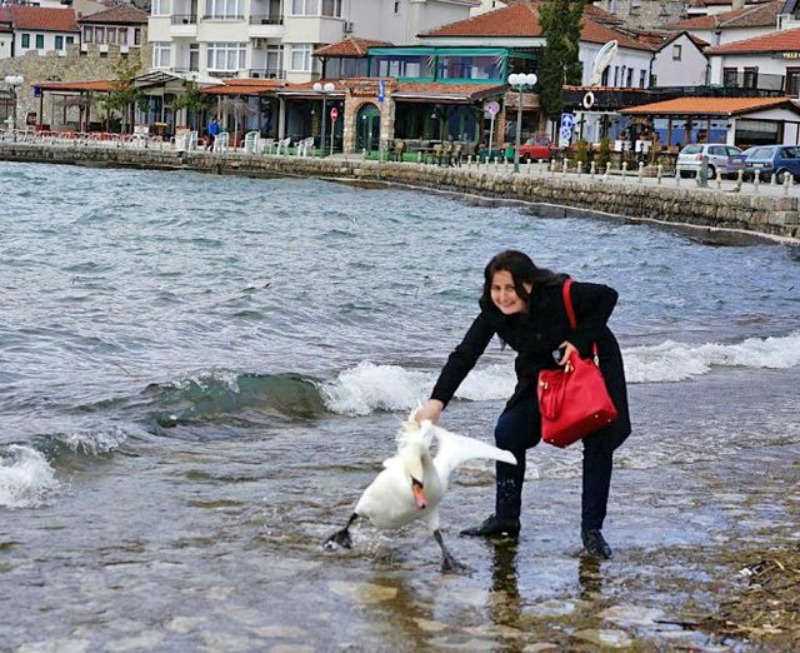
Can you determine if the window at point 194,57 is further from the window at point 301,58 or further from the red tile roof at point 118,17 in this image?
the red tile roof at point 118,17

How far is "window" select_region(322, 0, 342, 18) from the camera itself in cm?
7244

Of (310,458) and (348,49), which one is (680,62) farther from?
(310,458)

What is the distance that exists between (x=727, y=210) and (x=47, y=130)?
153 feet

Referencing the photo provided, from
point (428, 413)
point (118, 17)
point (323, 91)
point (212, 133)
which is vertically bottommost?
point (428, 413)

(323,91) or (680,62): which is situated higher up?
(680,62)

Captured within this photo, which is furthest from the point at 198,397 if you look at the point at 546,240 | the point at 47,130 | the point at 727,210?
the point at 47,130

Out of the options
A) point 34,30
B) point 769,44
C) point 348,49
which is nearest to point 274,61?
point 348,49

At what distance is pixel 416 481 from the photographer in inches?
227

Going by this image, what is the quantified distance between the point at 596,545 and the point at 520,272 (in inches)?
51.1

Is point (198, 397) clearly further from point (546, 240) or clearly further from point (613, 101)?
point (613, 101)

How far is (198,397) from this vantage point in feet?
36.1

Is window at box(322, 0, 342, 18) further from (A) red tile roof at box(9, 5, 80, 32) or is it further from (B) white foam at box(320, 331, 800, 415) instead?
(B) white foam at box(320, 331, 800, 415)

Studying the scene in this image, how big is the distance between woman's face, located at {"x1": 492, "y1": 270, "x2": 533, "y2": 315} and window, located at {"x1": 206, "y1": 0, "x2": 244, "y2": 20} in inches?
2793

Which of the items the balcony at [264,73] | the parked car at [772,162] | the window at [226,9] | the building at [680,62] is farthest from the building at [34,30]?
the parked car at [772,162]
